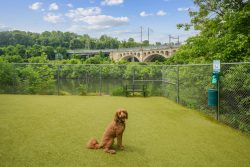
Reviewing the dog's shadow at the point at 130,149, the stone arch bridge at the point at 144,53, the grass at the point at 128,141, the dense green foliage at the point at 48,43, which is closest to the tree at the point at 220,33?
the grass at the point at 128,141

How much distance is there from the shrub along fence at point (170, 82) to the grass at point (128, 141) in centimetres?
63

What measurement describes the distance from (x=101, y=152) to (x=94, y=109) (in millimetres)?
4939

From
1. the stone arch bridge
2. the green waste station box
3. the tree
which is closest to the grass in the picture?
the green waste station box

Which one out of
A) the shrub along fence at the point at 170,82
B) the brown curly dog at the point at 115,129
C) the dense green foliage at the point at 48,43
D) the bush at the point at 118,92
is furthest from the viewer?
the dense green foliage at the point at 48,43

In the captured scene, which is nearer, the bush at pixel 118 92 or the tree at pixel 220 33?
the tree at pixel 220 33

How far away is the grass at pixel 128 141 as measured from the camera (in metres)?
4.34

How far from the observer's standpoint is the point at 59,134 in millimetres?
5961

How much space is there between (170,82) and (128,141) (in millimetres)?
8010

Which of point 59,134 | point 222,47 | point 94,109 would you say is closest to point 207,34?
point 222,47

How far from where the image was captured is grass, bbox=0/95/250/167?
4.34 metres

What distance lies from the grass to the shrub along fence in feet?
2.07

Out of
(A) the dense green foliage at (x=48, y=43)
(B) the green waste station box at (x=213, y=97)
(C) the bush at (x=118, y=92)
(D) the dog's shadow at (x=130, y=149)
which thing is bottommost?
(D) the dog's shadow at (x=130, y=149)

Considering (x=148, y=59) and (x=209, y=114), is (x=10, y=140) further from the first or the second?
(x=148, y=59)

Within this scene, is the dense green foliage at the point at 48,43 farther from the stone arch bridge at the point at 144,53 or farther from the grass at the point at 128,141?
the grass at the point at 128,141
